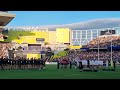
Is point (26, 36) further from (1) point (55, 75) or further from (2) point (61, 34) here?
(1) point (55, 75)

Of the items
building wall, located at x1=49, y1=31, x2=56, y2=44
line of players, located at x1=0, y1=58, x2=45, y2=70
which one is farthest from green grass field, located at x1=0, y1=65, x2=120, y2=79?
building wall, located at x1=49, y1=31, x2=56, y2=44

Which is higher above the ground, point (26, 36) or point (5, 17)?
point (5, 17)

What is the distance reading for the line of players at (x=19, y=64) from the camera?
19672mm

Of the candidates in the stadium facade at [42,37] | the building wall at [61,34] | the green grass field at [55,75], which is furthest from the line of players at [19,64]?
the building wall at [61,34]

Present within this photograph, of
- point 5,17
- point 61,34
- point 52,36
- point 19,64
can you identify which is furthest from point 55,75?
point 52,36

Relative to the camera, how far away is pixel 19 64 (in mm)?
20625

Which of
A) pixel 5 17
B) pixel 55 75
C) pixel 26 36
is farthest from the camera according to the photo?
pixel 26 36

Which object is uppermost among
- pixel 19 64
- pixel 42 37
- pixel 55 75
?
pixel 42 37

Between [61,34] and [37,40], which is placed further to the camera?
[61,34]

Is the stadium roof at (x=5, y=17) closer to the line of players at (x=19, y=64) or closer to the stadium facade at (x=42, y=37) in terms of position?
the line of players at (x=19, y=64)

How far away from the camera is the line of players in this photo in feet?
64.5
